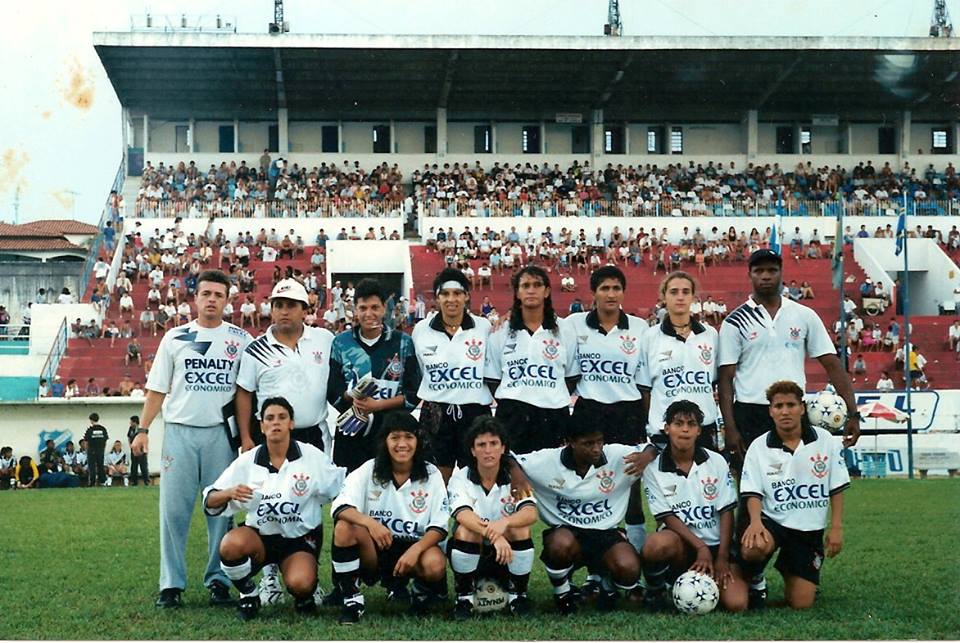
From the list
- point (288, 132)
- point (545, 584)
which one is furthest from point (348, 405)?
point (288, 132)

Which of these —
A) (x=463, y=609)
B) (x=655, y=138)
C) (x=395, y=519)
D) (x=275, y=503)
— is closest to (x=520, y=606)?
(x=463, y=609)

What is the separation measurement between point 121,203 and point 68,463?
40.3 ft

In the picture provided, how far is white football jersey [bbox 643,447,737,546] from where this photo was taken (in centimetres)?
666

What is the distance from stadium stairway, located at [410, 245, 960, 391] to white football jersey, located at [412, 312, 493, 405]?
15.5m

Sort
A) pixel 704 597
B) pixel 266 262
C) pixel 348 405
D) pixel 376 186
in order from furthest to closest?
pixel 376 186
pixel 266 262
pixel 348 405
pixel 704 597

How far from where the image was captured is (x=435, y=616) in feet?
20.6

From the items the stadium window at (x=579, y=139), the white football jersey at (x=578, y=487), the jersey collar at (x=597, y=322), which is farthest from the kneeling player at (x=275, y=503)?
the stadium window at (x=579, y=139)

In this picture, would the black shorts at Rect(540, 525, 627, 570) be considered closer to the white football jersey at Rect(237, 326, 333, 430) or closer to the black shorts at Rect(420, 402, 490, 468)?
the black shorts at Rect(420, 402, 490, 468)

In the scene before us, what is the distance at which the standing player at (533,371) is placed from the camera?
6.87 meters

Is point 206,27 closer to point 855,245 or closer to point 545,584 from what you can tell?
point 855,245

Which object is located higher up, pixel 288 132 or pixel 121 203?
pixel 288 132

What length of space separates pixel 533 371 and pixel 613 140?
27.8 m

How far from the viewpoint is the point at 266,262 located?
28094mm

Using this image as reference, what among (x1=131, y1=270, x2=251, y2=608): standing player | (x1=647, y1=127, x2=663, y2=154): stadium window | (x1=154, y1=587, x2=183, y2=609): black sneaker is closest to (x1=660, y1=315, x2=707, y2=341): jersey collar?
(x1=131, y1=270, x2=251, y2=608): standing player
